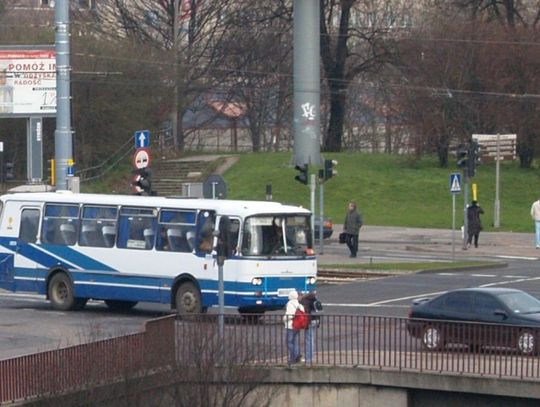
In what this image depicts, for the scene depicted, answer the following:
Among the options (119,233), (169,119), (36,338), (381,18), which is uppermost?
(381,18)

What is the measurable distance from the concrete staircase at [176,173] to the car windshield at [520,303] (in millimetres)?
40527

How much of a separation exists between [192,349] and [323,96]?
6267 centimetres

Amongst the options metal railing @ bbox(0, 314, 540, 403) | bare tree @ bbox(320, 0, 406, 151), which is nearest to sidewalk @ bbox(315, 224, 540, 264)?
bare tree @ bbox(320, 0, 406, 151)

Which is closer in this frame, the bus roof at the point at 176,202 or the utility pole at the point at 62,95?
the bus roof at the point at 176,202

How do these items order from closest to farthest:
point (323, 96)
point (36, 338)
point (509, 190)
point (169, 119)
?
1. point (36, 338)
2. point (509, 190)
3. point (169, 119)
4. point (323, 96)

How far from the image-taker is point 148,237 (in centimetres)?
2914

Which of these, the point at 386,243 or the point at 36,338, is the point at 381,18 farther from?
the point at 36,338

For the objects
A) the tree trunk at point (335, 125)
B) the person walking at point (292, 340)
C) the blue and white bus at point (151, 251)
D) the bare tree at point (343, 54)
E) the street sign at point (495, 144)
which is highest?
the bare tree at point (343, 54)

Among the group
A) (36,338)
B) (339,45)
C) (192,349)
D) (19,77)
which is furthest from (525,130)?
(192,349)

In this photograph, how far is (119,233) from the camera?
97.2 feet

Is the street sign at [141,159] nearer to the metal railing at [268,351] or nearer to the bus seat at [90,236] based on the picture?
the bus seat at [90,236]

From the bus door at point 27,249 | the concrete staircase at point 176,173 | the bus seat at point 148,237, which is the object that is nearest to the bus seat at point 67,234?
the bus door at point 27,249

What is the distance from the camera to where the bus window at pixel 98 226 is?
97.7ft

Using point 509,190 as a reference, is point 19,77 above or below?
above
